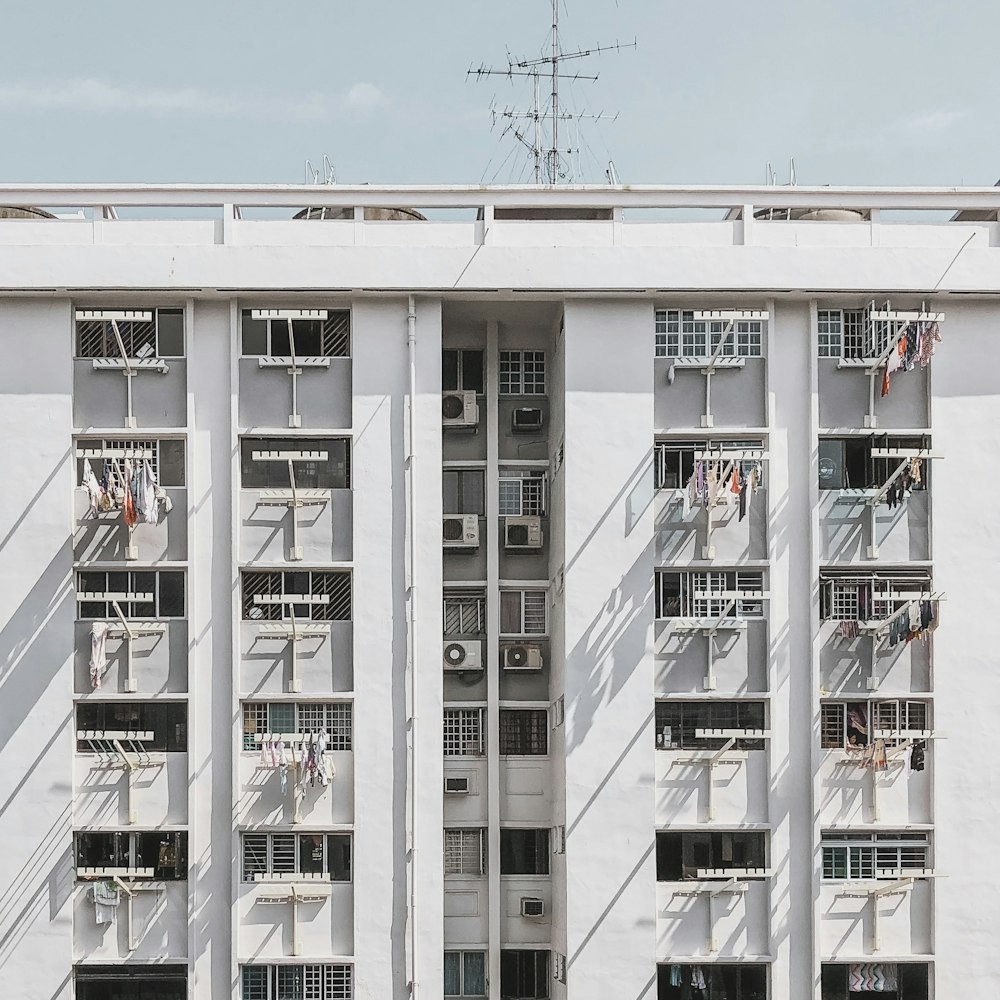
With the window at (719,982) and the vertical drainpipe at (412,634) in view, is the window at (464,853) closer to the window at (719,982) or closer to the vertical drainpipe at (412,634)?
the vertical drainpipe at (412,634)

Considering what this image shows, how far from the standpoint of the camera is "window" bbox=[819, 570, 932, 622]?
17578 millimetres

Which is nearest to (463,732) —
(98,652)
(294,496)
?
(294,496)

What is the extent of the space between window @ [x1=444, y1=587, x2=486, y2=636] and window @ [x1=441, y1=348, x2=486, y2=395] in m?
2.95

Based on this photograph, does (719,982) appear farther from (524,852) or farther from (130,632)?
(130,632)

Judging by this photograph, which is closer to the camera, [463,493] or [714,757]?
[714,757]

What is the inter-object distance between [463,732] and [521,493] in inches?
139

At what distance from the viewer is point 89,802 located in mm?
17359

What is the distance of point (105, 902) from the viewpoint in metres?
17.1

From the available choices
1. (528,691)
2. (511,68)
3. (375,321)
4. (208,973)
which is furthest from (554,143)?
(208,973)

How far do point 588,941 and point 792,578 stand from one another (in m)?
5.49

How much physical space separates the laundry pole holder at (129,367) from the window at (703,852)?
29.8 feet

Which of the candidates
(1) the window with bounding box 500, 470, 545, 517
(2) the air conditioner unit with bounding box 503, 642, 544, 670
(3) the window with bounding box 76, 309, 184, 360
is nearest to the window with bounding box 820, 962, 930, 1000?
(2) the air conditioner unit with bounding box 503, 642, 544, 670

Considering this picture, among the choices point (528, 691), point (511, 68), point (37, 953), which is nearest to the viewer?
point (37, 953)

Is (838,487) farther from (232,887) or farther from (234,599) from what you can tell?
(232,887)
